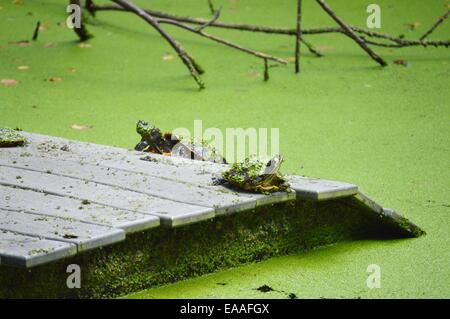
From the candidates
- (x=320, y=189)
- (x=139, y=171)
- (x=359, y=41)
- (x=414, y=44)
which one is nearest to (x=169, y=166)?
(x=139, y=171)

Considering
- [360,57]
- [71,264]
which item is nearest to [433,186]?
[71,264]

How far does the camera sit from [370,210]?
2426 millimetres

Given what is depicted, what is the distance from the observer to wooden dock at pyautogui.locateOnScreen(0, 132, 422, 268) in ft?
6.21

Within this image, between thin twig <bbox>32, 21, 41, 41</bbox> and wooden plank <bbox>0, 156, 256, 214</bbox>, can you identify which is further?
thin twig <bbox>32, 21, 41, 41</bbox>

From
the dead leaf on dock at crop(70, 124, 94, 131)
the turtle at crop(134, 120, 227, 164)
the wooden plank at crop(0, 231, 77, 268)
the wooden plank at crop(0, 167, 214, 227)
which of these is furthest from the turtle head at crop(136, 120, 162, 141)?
the wooden plank at crop(0, 231, 77, 268)

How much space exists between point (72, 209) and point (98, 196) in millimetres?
122

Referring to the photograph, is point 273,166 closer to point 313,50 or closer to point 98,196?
point 98,196

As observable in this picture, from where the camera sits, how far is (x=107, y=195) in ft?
7.22

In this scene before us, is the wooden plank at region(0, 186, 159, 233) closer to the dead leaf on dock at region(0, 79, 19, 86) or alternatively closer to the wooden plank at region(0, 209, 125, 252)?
the wooden plank at region(0, 209, 125, 252)

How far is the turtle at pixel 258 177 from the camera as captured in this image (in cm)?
226

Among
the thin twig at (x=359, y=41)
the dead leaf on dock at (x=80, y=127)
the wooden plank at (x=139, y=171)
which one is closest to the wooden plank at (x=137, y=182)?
the wooden plank at (x=139, y=171)

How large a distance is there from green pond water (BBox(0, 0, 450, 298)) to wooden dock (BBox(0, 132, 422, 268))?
176 mm
